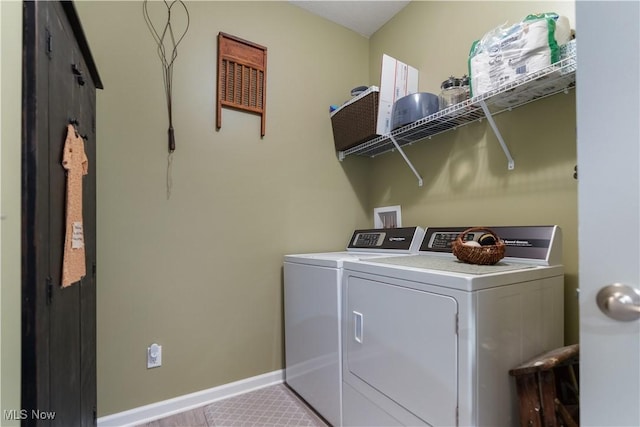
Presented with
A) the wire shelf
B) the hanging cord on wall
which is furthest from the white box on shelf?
the hanging cord on wall

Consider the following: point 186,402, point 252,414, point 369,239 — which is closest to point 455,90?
point 369,239

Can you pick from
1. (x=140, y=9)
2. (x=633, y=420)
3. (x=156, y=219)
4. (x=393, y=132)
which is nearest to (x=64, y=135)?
(x=156, y=219)

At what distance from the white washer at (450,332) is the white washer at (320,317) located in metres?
0.10

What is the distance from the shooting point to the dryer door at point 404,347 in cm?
108

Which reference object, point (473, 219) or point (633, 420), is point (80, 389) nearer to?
point (633, 420)

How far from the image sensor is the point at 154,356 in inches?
69.3

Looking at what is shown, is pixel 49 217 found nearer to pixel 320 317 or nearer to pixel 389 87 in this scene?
pixel 320 317

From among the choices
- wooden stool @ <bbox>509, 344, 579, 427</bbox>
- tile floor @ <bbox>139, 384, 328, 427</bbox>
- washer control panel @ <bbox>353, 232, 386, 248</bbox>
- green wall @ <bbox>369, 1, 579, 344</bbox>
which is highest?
green wall @ <bbox>369, 1, 579, 344</bbox>

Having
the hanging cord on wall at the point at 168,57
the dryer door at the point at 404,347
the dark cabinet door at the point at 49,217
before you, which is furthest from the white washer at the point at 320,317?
the dark cabinet door at the point at 49,217

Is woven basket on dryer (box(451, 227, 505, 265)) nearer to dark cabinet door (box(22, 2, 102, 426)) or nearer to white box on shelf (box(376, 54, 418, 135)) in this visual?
white box on shelf (box(376, 54, 418, 135))

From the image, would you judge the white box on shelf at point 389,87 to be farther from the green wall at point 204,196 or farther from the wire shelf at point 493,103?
the green wall at point 204,196

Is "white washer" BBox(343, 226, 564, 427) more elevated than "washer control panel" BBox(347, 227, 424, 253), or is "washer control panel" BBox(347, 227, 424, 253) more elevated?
"washer control panel" BBox(347, 227, 424, 253)

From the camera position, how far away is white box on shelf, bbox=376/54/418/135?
196 cm

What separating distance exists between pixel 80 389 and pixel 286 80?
6.78 ft
